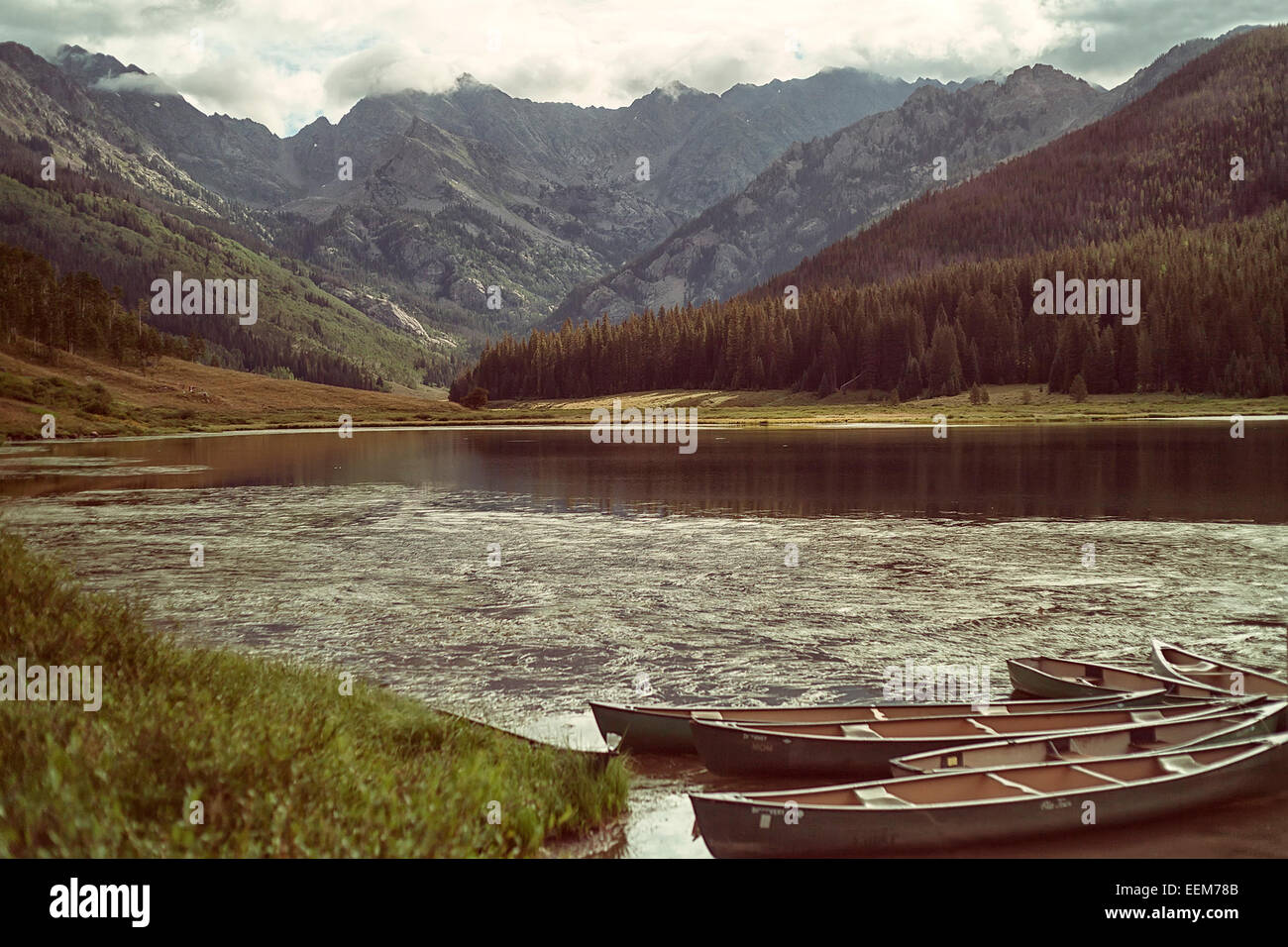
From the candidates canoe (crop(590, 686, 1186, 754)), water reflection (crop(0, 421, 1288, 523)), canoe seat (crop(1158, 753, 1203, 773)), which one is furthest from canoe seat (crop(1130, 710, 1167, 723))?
water reflection (crop(0, 421, 1288, 523))

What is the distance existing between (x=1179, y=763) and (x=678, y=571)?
19.8 metres

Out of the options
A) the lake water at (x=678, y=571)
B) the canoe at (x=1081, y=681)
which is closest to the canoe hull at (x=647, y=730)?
the lake water at (x=678, y=571)

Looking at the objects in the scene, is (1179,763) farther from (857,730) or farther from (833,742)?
(833,742)

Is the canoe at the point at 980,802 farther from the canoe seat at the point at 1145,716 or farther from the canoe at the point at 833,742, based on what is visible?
the canoe seat at the point at 1145,716

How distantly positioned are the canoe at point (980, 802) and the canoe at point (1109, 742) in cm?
37

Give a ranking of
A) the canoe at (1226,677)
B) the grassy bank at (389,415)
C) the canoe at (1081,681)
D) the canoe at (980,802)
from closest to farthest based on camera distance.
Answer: the canoe at (980,802), the canoe at (1081,681), the canoe at (1226,677), the grassy bank at (389,415)

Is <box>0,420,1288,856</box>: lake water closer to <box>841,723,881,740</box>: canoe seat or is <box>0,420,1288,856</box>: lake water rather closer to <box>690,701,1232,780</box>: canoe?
<box>690,701,1232,780</box>: canoe

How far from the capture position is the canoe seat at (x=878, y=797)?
472 inches

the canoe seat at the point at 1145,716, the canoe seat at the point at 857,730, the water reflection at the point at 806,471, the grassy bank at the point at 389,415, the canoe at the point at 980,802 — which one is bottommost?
the canoe at the point at 980,802

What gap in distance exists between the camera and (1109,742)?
1465 cm

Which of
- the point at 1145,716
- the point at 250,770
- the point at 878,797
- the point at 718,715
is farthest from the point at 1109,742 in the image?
the point at 250,770

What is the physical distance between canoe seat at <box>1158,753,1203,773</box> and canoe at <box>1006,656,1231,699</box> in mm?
3076

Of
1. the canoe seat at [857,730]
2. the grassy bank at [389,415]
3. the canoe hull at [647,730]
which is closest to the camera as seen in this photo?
the canoe seat at [857,730]

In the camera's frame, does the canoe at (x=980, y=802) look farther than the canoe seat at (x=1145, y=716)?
No
